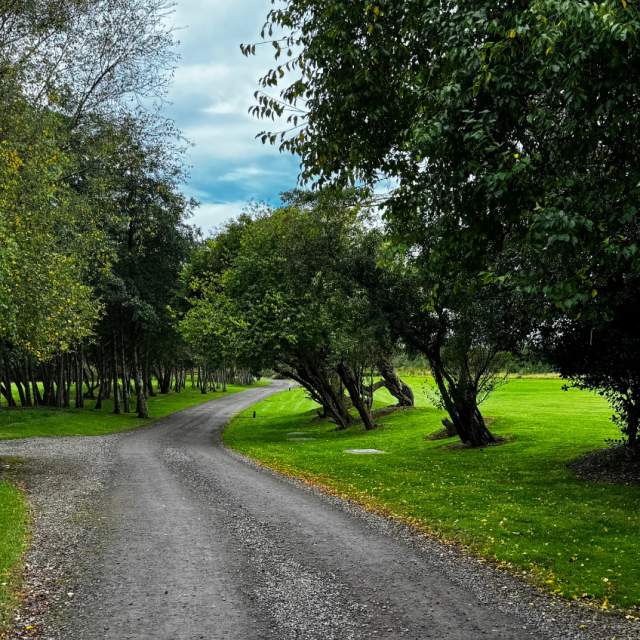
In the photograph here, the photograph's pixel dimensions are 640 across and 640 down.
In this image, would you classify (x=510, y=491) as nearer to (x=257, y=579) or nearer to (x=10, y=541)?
(x=257, y=579)

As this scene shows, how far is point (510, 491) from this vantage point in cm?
1550

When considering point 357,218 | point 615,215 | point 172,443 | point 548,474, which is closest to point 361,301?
point 357,218

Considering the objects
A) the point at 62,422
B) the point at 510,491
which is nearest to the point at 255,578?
the point at 510,491

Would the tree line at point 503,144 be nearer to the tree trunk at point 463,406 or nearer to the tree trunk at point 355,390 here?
the tree trunk at point 463,406

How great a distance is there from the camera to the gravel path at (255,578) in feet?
23.5

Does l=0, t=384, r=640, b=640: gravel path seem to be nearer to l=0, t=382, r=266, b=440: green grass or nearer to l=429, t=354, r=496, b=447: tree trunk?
l=429, t=354, r=496, b=447: tree trunk

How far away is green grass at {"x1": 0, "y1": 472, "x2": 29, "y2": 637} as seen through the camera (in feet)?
27.1

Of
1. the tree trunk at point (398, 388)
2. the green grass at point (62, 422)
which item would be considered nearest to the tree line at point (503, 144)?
the tree trunk at point (398, 388)

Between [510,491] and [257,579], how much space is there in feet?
→ 29.3

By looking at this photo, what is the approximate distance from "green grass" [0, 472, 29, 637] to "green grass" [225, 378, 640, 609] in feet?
24.4

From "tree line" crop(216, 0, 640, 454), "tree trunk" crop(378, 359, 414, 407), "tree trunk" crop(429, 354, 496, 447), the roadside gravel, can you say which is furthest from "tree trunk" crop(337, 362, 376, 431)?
"tree line" crop(216, 0, 640, 454)

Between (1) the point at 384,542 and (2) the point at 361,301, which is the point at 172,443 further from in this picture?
(1) the point at 384,542

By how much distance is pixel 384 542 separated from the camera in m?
11.0

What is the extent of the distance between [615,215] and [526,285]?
5.32 feet
